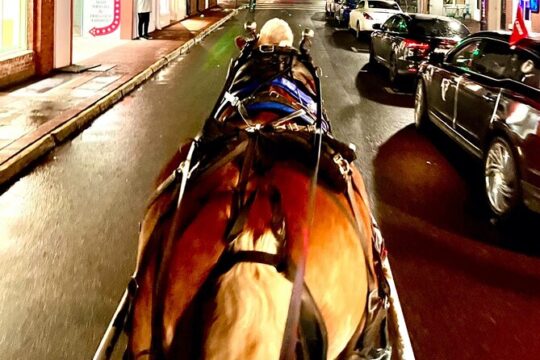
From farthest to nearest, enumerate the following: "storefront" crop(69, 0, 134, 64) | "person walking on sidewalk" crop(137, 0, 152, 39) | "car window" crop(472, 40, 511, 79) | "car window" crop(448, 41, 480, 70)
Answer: "person walking on sidewalk" crop(137, 0, 152, 39), "storefront" crop(69, 0, 134, 64), "car window" crop(448, 41, 480, 70), "car window" crop(472, 40, 511, 79)

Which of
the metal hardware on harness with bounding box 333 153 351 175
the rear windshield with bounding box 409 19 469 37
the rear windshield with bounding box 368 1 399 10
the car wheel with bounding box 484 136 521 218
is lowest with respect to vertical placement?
the car wheel with bounding box 484 136 521 218

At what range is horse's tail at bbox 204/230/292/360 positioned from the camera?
194cm

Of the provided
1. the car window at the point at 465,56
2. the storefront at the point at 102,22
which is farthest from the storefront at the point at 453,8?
the car window at the point at 465,56

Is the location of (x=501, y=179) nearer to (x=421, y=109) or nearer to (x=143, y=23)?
(x=421, y=109)

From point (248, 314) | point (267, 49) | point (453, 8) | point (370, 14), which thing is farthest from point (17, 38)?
point (453, 8)

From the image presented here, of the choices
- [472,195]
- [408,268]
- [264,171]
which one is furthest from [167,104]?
[264,171]

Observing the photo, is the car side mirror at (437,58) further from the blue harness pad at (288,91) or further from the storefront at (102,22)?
the storefront at (102,22)

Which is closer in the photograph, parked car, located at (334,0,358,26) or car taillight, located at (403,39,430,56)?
car taillight, located at (403,39,430,56)

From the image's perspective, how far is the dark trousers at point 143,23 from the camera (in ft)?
77.8

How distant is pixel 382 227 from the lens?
20.4ft

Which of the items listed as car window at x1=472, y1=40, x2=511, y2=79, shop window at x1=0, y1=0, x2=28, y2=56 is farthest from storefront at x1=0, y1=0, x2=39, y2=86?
car window at x1=472, y1=40, x2=511, y2=79

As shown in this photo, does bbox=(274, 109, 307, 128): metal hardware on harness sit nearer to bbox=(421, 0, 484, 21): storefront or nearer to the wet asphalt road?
the wet asphalt road

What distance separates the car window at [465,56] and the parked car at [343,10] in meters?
24.6

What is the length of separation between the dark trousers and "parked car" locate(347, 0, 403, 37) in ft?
26.5
